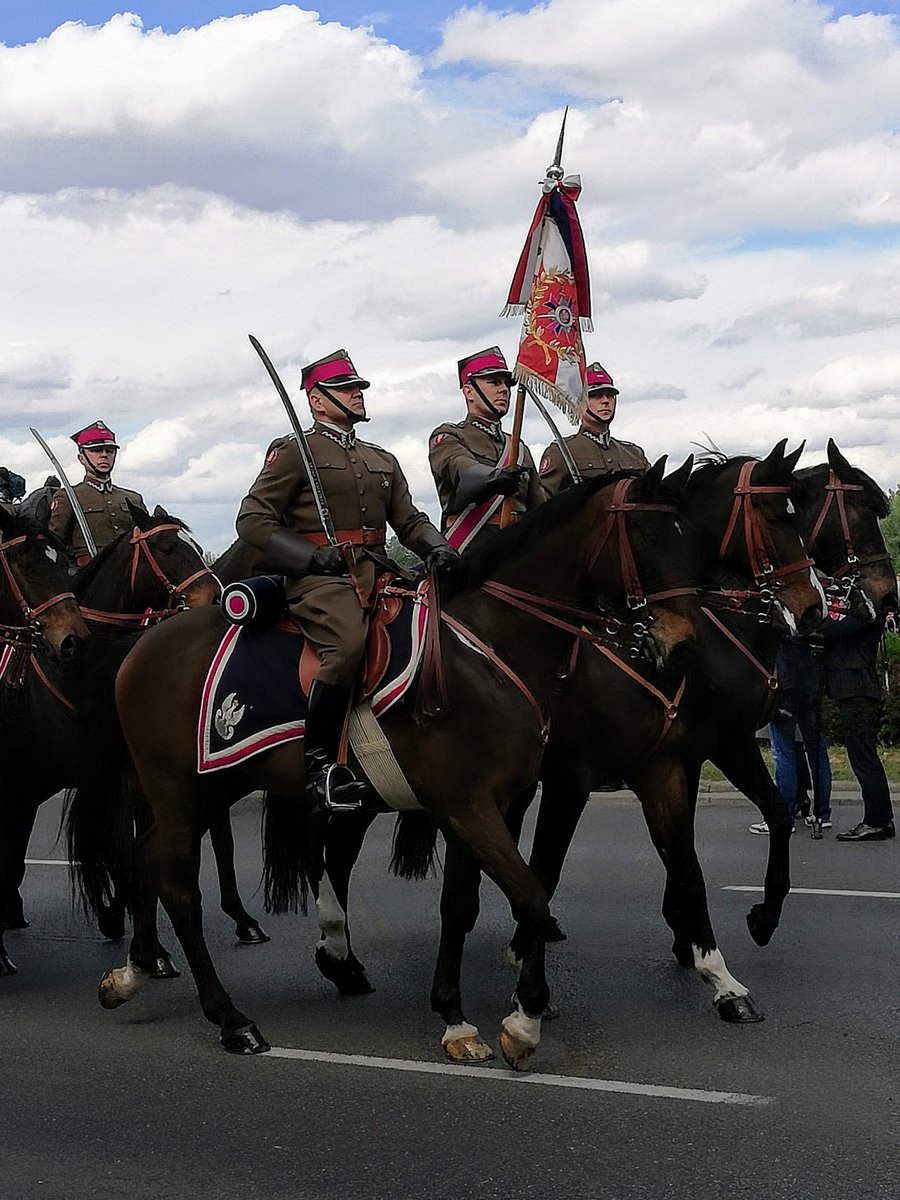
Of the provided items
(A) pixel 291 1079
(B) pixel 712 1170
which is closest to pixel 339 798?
(A) pixel 291 1079

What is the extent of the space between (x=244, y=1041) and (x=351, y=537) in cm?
215

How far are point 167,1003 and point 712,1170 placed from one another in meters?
3.37

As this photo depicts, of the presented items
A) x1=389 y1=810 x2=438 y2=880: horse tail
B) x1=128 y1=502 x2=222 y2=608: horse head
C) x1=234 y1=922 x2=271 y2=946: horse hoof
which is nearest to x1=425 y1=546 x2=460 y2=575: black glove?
x1=389 y1=810 x2=438 y2=880: horse tail

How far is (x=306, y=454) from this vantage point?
684 cm

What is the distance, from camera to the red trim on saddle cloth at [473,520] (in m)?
8.59

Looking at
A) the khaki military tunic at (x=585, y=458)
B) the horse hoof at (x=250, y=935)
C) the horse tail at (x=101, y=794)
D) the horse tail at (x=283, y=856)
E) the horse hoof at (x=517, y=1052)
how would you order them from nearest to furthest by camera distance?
the horse hoof at (x=517, y=1052) < the horse tail at (x=101, y=794) < the horse tail at (x=283, y=856) < the horse hoof at (x=250, y=935) < the khaki military tunic at (x=585, y=458)

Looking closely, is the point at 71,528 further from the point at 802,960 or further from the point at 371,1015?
the point at 802,960

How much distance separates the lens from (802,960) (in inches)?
309

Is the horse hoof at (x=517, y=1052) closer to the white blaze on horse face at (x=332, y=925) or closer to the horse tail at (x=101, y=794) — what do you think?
the white blaze on horse face at (x=332, y=925)

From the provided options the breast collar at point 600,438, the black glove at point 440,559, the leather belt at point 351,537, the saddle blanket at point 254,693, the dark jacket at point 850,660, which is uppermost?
the breast collar at point 600,438

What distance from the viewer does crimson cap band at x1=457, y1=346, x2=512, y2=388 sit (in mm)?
9000

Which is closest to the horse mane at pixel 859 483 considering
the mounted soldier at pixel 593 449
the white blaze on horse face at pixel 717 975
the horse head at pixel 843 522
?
the horse head at pixel 843 522

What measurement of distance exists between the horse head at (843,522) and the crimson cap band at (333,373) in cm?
283

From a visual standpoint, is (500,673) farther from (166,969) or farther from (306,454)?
(166,969)
